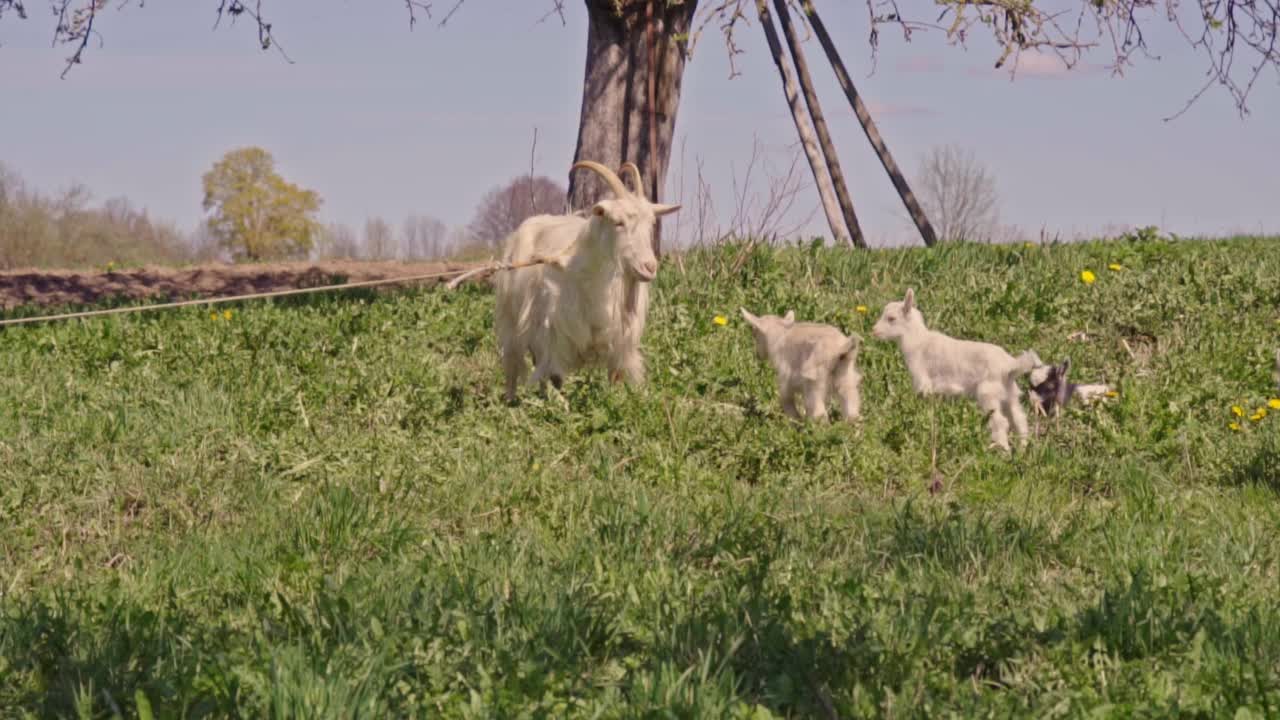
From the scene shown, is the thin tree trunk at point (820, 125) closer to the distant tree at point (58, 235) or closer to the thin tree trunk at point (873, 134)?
the thin tree trunk at point (873, 134)

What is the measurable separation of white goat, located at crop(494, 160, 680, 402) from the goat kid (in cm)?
216

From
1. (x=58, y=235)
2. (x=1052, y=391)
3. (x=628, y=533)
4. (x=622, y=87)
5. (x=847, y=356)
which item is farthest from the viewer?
(x=58, y=235)

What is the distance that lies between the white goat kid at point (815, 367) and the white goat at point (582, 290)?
803 millimetres

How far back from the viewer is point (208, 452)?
21.6 ft

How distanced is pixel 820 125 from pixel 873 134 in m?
0.65

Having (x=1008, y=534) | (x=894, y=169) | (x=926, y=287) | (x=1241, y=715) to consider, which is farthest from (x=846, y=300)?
(x=1241, y=715)

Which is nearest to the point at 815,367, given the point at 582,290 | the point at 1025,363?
the point at 1025,363

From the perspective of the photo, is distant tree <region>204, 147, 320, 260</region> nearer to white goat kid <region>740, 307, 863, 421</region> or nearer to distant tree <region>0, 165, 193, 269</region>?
distant tree <region>0, 165, 193, 269</region>

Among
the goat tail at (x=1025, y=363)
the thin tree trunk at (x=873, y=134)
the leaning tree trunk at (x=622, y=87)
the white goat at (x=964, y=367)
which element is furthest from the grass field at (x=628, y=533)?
the thin tree trunk at (x=873, y=134)

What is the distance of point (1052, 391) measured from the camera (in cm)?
757

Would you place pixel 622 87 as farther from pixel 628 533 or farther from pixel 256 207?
pixel 256 207

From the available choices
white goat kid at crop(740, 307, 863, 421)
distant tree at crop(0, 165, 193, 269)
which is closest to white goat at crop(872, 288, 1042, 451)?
A: white goat kid at crop(740, 307, 863, 421)

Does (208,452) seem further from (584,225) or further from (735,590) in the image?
(735,590)

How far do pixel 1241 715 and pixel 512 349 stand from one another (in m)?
5.58
